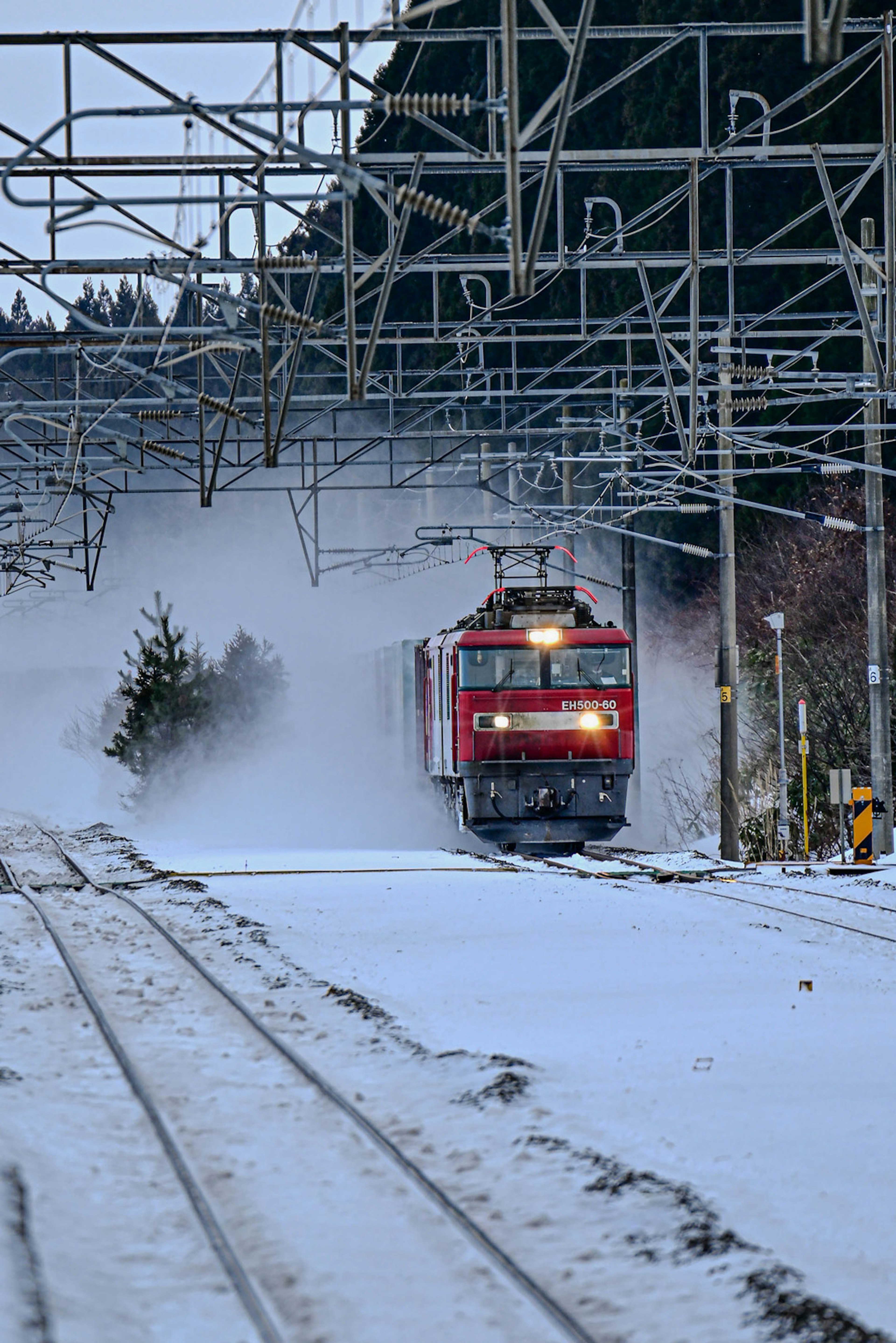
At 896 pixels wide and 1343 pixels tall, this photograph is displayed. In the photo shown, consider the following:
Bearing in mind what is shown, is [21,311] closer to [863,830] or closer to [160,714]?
[160,714]

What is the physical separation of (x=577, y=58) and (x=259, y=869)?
54.4 feet

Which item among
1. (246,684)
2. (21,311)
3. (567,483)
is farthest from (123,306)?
(567,483)

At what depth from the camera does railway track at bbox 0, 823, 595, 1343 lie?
591cm

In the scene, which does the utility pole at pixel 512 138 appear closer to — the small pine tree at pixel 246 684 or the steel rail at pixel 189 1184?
the steel rail at pixel 189 1184

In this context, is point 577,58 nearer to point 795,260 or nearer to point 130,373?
point 795,260

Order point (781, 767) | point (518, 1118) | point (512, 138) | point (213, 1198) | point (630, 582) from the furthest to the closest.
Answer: point (630, 582)
point (781, 767)
point (512, 138)
point (518, 1118)
point (213, 1198)

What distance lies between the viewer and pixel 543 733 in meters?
24.7

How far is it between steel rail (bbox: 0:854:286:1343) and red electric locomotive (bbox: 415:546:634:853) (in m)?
10.9

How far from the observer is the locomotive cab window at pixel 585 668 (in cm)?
2492

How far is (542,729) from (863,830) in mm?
4781

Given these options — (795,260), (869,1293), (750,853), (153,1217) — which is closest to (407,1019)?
(153,1217)

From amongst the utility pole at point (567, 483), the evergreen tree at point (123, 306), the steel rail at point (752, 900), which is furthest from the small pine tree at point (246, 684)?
the evergreen tree at point (123, 306)

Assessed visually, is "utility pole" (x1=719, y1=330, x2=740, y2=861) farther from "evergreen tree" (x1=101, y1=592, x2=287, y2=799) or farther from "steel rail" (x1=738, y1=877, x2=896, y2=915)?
"evergreen tree" (x1=101, y1=592, x2=287, y2=799)

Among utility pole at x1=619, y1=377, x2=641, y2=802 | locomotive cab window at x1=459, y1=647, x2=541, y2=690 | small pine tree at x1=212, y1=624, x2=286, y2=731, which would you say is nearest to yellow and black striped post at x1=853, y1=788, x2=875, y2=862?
utility pole at x1=619, y1=377, x2=641, y2=802
